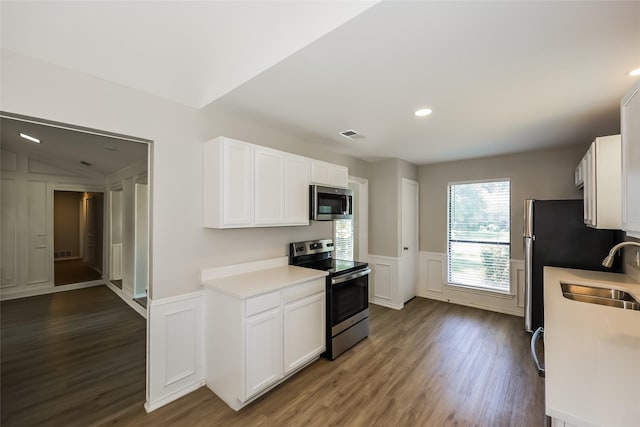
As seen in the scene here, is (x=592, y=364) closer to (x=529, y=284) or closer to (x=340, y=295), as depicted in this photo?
(x=340, y=295)

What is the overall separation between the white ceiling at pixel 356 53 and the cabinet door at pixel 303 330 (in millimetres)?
1863

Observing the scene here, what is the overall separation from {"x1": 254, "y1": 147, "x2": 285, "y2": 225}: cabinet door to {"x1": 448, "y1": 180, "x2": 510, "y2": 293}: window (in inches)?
133

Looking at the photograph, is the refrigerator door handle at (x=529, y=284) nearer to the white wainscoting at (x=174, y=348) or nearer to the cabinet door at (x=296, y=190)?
the cabinet door at (x=296, y=190)

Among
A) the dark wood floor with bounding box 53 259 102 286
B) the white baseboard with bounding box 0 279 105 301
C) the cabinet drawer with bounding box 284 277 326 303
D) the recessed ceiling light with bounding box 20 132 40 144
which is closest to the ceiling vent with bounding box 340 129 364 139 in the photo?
the cabinet drawer with bounding box 284 277 326 303

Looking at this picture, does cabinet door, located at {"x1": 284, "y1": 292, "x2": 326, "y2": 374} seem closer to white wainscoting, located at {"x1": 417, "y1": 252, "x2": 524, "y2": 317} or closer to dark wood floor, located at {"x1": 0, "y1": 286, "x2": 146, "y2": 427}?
dark wood floor, located at {"x1": 0, "y1": 286, "x2": 146, "y2": 427}

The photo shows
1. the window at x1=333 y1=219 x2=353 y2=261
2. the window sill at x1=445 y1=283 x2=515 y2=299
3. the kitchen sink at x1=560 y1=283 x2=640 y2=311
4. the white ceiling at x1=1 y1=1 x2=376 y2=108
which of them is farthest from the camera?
the window at x1=333 y1=219 x2=353 y2=261

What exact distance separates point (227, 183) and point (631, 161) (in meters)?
2.61

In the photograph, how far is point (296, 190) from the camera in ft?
9.73

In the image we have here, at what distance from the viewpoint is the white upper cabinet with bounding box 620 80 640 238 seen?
1292 mm

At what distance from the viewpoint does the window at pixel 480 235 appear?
4.24 m

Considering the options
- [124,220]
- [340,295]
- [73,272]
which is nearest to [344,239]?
[340,295]

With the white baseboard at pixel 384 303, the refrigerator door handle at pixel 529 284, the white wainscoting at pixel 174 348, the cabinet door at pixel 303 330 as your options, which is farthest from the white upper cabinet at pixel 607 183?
the white wainscoting at pixel 174 348

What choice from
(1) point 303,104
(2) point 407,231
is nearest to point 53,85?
(1) point 303,104

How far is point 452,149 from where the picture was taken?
152 inches
